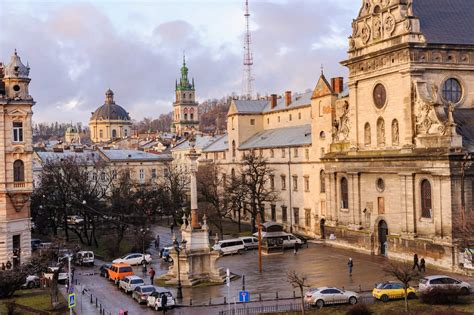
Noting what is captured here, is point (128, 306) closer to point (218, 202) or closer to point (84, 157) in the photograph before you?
point (218, 202)

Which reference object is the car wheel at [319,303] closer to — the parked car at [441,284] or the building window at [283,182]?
the parked car at [441,284]

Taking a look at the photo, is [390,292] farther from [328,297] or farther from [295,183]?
[295,183]

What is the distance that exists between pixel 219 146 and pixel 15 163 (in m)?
51.9

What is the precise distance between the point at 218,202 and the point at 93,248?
1699 centimetres

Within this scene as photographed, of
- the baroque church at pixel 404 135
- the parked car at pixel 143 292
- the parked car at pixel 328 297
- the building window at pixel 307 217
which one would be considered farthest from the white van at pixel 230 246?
the parked car at pixel 328 297

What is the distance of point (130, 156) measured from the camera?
11719 cm

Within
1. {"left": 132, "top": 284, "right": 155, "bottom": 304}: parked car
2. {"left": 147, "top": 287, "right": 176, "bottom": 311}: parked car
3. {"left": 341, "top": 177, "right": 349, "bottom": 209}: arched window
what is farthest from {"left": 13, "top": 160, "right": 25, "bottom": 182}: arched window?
{"left": 341, "top": 177, "right": 349, "bottom": 209}: arched window

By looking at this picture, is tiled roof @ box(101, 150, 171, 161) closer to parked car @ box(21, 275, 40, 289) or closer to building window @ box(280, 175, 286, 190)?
building window @ box(280, 175, 286, 190)

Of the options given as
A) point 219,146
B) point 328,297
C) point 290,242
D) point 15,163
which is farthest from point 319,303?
point 219,146

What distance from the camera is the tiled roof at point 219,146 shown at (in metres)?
99.8

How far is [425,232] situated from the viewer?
51.3 m

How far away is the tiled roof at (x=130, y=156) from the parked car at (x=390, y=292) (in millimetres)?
81642

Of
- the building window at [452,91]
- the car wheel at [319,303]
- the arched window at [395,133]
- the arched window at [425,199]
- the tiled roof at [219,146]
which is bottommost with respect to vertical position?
the car wheel at [319,303]

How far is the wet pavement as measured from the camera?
40.9m
